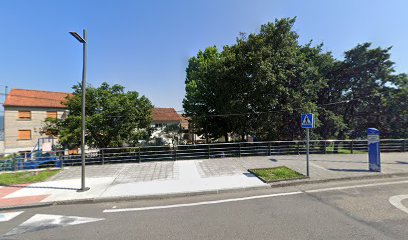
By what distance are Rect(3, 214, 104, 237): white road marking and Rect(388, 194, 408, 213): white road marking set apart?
7146 millimetres

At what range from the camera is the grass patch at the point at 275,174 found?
746 cm

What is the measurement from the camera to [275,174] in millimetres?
8047

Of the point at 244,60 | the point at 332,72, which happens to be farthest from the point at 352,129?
the point at 244,60

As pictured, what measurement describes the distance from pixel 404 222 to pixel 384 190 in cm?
257

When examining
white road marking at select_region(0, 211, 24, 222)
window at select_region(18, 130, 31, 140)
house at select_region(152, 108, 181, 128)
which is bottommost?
white road marking at select_region(0, 211, 24, 222)

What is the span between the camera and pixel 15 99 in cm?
2791

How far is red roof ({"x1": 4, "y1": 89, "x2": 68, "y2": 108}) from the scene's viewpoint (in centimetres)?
2754

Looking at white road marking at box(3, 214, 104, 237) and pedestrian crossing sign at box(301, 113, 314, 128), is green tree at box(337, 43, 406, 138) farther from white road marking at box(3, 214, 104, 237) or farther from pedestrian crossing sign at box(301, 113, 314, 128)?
white road marking at box(3, 214, 104, 237)

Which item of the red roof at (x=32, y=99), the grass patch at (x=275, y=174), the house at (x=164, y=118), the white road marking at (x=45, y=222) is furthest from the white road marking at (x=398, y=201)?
the red roof at (x=32, y=99)

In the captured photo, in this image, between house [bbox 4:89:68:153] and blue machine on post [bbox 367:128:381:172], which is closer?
blue machine on post [bbox 367:128:381:172]

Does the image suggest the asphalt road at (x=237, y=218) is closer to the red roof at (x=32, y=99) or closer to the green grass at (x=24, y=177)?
the green grass at (x=24, y=177)

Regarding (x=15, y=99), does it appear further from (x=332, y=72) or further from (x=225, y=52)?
(x=332, y=72)

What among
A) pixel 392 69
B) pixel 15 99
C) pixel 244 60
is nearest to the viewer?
pixel 244 60

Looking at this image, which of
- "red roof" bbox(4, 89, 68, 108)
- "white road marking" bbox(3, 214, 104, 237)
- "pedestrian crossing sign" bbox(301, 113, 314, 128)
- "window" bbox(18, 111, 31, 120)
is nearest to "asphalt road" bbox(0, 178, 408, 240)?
"white road marking" bbox(3, 214, 104, 237)
